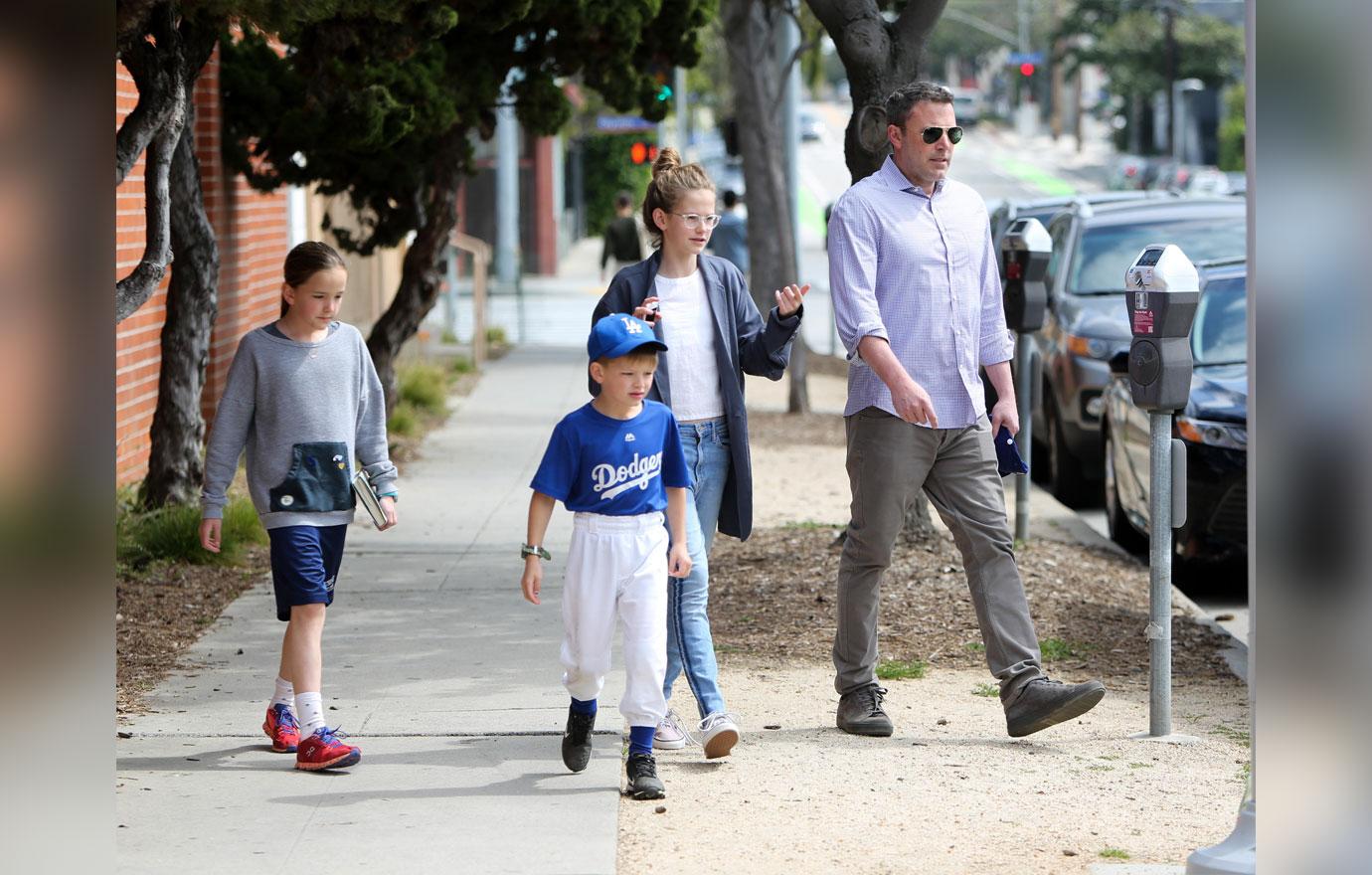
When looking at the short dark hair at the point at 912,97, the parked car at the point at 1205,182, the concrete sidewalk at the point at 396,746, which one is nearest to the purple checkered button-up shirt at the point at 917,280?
the short dark hair at the point at 912,97

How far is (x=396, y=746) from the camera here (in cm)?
595

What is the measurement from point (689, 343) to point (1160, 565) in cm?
172

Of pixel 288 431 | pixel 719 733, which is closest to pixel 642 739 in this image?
pixel 719 733

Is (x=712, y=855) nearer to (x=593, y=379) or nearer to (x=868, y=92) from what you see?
(x=593, y=379)

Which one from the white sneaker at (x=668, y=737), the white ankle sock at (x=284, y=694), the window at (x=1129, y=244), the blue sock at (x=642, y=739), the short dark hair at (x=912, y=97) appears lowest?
the white sneaker at (x=668, y=737)

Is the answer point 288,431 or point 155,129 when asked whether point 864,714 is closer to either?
point 288,431

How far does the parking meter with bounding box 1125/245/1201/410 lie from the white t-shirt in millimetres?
1349

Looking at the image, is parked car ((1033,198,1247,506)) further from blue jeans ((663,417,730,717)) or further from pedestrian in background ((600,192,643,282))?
pedestrian in background ((600,192,643,282))

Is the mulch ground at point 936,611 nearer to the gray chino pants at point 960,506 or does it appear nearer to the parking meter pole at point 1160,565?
the parking meter pole at point 1160,565

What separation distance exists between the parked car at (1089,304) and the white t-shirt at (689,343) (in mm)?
A: 5843

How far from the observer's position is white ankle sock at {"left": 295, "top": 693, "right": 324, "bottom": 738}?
5664 millimetres

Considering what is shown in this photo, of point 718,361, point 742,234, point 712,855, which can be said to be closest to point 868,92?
point 718,361

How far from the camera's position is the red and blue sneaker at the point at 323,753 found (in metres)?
5.61
